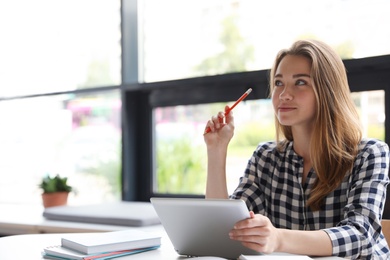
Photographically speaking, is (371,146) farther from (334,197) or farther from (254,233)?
(254,233)

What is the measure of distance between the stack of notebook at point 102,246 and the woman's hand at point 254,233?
0.92 ft

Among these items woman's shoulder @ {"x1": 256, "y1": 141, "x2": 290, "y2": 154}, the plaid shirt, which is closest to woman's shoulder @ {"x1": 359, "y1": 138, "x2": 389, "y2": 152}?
the plaid shirt

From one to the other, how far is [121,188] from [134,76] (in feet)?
2.14

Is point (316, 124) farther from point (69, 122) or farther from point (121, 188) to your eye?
point (69, 122)

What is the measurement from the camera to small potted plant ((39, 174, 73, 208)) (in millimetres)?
2992

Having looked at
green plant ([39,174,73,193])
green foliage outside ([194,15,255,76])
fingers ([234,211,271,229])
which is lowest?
green plant ([39,174,73,193])

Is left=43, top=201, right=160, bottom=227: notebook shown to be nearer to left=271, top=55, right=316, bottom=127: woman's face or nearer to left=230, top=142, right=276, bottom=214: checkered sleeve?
left=230, top=142, right=276, bottom=214: checkered sleeve

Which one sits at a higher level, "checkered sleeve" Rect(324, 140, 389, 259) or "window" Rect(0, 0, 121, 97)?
"window" Rect(0, 0, 121, 97)

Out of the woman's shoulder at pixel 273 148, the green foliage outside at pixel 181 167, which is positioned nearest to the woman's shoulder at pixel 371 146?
the woman's shoulder at pixel 273 148

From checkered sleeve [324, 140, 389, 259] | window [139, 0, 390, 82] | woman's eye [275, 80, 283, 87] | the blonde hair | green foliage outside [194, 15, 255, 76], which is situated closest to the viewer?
checkered sleeve [324, 140, 389, 259]

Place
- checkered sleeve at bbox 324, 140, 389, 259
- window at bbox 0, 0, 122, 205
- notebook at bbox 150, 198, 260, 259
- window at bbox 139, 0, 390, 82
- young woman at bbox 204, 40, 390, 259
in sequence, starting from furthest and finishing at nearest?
window at bbox 0, 0, 122, 205 → window at bbox 139, 0, 390, 82 → young woman at bbox 204, 40, 390, 259 → checkered sleeve at bbox 324, 140, 389, 259 → notebook at bbox 150, 198, 260, 259

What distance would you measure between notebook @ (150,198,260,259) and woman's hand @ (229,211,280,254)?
16 mm

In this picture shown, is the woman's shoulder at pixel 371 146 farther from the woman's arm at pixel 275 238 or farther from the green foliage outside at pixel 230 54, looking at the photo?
the green foliage outside at pixel 230 54

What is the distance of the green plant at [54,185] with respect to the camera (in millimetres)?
3004
